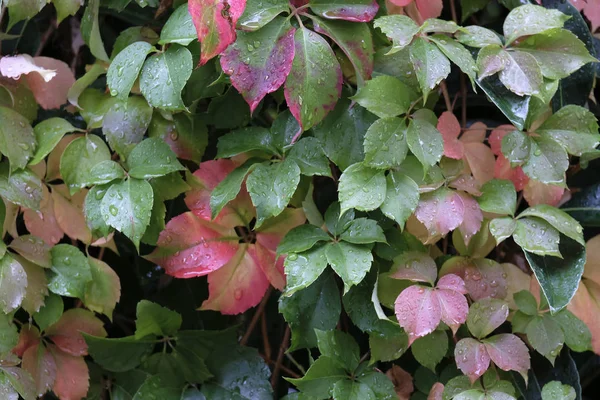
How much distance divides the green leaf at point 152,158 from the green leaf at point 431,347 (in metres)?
0.38

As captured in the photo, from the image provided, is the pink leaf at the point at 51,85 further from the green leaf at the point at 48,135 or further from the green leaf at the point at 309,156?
the green leaf at the point at 309,156

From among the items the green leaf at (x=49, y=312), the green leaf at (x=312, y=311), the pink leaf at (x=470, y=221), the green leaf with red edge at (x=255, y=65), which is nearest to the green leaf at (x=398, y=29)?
the green leaf with red edge at (x=255, y=65)

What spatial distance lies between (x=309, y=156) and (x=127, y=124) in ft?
0.80

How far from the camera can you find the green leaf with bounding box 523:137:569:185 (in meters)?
0.80

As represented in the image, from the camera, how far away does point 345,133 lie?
79 cm

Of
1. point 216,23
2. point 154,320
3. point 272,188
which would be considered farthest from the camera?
point 154,320

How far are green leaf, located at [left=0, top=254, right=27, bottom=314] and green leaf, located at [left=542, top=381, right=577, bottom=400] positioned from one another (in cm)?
65

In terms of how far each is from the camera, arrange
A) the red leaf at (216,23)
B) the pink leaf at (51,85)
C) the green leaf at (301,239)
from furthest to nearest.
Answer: the pink leaf at (51,85) < the green leaf at (301,239) < the red leaf at (216,23)

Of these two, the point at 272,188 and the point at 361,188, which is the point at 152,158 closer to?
the point at 272,188

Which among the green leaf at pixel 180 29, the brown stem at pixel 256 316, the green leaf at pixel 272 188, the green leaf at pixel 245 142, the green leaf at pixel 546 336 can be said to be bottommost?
the brown stem at pixel 256 316

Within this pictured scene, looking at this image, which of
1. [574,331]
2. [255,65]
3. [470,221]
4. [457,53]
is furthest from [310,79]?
[574,331]

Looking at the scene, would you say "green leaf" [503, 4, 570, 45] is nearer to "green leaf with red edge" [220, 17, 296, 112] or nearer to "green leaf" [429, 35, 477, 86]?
"green leaf" [429, 35, 477, 86]

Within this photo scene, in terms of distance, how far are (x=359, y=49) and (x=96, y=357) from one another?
21.1 inches

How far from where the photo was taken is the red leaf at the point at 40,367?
864 mm
